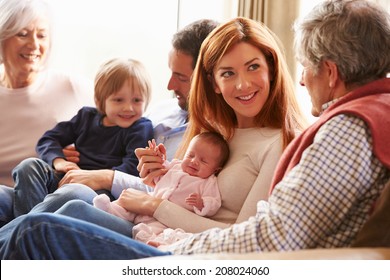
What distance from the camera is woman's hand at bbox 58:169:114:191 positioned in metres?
2.66

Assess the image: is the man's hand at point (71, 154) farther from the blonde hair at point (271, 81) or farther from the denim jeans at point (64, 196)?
the blonde hair at point (271, 81)

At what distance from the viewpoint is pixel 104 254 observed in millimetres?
1649

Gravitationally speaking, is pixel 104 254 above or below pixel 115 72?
below

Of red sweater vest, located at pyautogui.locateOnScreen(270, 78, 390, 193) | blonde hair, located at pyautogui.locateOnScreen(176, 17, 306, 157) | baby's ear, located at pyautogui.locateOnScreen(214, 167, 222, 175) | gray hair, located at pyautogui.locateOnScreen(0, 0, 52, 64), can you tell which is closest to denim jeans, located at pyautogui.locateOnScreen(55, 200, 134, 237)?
baby's ear, located at pyautogui.locateOnScreen(214, 167, 222, 175)

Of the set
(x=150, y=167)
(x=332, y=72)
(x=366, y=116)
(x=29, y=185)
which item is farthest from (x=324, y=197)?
(x=29, y=185)

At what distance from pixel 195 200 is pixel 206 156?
16cm

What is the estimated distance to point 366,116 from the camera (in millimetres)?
1657

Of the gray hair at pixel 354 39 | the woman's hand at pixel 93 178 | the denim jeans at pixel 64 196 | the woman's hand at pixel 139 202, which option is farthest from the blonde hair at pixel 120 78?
the gray hair at pixel 354 39

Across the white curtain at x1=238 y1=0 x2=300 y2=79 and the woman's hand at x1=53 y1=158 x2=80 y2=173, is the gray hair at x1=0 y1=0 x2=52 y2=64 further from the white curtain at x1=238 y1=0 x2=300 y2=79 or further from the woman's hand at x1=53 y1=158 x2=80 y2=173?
the white curtain at x1=238 y1=0 x2=300 y2=79

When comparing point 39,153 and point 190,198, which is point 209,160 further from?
point 39,153

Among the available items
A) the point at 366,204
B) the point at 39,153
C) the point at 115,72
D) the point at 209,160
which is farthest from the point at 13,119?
the point at 366,204

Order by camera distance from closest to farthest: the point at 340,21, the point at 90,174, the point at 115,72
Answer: the point at 340,21, the point at 90,174, the point at 115,72

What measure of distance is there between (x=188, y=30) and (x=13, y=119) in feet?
2.92

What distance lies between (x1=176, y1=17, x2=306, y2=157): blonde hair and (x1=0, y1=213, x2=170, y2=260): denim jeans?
70cm
